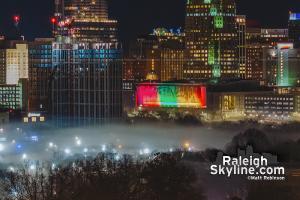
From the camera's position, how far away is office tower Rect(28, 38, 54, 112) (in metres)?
45.0

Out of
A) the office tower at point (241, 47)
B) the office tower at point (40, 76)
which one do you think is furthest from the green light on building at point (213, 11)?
the office tower at point (40, 76)

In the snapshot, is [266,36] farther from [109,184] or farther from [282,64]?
[109,184]

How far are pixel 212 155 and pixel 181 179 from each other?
5.75m

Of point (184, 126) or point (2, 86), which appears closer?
point (184, 126)

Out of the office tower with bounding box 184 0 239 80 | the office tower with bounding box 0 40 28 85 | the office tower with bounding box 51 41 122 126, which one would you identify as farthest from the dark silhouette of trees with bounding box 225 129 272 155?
the office tower with bounding box 184 0 239 80

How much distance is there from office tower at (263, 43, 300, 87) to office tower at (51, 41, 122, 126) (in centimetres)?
2028

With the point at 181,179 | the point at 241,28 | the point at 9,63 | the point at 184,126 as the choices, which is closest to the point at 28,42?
the point at 9,63

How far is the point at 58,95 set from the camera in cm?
3966

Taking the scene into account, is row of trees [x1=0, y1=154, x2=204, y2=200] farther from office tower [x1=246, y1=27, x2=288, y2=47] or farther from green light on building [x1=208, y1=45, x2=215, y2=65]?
office tower [x1=246, y1=27, x2=288, y2=47]

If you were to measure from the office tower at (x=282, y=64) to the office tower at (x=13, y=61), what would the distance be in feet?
46.6

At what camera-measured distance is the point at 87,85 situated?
38469 millimetres

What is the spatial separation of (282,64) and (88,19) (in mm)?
11748

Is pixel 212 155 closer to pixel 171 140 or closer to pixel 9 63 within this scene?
pixel 171 140

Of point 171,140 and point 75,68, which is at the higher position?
point 75,68
